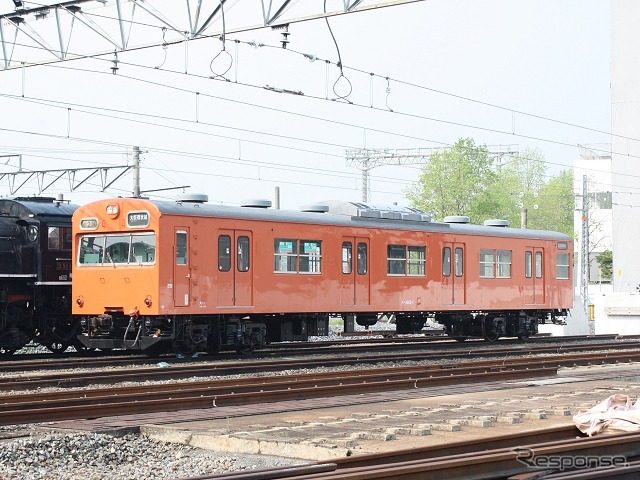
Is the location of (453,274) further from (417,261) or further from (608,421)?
(608,421)

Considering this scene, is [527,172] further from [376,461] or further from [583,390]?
[376,461]

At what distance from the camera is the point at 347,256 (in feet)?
78.0

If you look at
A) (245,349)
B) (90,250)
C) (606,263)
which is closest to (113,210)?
(90,250)

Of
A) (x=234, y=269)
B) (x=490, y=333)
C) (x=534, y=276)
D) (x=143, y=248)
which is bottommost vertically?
(x=490, y=333)

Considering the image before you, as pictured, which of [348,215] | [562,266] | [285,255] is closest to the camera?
[285,255]

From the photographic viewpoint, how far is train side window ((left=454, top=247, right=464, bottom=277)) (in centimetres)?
2675

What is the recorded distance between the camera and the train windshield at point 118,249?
2039 cm

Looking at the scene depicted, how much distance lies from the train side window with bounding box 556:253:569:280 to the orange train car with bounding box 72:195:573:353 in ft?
9.54

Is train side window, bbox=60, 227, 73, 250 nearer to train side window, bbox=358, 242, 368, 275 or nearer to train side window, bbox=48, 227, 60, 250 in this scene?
train side window, bbox=48, 227, 60, 250

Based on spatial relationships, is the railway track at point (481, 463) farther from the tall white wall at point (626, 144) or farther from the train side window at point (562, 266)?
the tall white wall at point (626, 144)

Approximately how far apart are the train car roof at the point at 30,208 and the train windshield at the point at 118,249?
76.4 inches

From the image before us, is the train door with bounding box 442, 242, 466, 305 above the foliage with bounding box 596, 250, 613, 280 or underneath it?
underneath

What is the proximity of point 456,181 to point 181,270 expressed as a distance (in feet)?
160

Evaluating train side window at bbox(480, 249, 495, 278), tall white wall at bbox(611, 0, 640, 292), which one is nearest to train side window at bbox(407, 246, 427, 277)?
train side window at bbox(480, 249, 495, 278)
